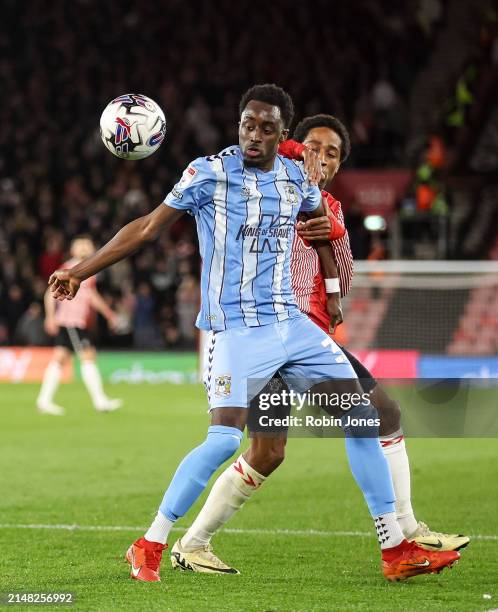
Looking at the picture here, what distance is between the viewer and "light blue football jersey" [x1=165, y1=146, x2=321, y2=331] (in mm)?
6008

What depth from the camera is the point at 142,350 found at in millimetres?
22562

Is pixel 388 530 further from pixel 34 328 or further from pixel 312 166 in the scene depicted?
pixel 34 328

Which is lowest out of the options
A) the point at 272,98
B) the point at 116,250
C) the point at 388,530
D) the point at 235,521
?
the point at 235,521

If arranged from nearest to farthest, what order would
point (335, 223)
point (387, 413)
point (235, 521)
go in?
point (335, 223)
point (387, 413)
point (235, 521)

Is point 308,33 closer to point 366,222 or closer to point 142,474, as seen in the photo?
point 366,222

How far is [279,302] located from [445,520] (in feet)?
9.00

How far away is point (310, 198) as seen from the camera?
251 inches

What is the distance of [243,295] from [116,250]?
63 cm

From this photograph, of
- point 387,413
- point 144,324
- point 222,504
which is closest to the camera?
point 222,504

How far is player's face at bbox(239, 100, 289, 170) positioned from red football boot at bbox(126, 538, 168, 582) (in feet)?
6.01

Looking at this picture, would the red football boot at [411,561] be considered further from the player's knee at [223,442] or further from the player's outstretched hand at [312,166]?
the player's outstretched hand at [312,166]

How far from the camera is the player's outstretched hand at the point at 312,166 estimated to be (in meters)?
6.37

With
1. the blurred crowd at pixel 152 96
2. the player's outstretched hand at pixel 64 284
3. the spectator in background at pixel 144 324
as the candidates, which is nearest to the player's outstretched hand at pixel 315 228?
the player's outstretched hand at pixel 64 284

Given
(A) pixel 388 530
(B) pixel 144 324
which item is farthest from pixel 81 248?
(A) pixel 388 530
